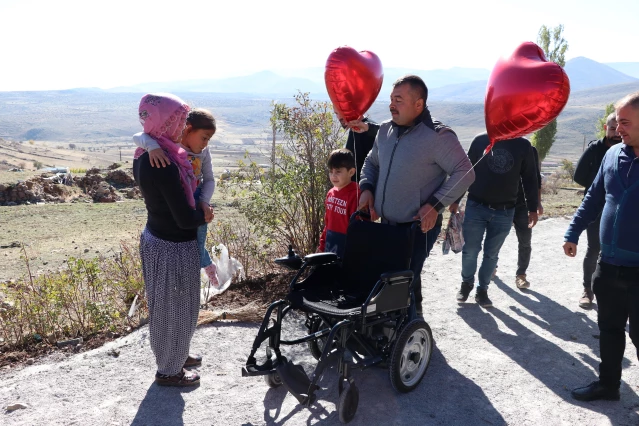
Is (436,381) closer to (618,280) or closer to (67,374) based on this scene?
(618,280)

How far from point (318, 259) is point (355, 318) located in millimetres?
681

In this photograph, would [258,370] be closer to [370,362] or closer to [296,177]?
[370,362]

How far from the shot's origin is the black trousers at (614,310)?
3275 mm

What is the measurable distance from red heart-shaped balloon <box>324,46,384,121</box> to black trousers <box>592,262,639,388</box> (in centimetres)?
236

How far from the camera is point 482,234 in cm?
531

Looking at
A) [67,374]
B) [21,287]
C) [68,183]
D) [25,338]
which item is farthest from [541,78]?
[68,183]

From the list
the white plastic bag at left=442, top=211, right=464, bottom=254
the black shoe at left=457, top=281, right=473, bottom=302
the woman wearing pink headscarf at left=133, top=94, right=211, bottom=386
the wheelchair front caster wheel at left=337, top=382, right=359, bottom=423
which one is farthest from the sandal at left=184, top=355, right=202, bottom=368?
the black shoe at left=457, top=281, right=473, bottom=302

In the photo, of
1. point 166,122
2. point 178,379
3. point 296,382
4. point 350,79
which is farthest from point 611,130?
point 178,379

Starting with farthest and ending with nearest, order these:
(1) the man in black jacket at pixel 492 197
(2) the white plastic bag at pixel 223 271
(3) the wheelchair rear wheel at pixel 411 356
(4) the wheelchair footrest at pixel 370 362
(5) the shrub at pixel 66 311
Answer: (2) the white plastic bag at pixel 223 271, (1) the man in black jacket at pixel 492 197, (5) the shrub at pixel 66 311, (3) the wheelchair rear wheel at pixel 411 356, (4) the wheelchair footrest at pixel 370 362

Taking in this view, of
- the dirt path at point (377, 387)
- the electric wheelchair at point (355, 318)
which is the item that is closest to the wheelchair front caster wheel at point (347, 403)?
the electric wheelchair at point (355, 318)

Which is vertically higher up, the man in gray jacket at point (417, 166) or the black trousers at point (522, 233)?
the man in gray jacket at point (417, 166)

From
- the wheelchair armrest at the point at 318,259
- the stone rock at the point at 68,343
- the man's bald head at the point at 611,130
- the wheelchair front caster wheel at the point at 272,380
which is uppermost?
the man's bald head at the point at 611,130

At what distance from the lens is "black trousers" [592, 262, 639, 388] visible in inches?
129

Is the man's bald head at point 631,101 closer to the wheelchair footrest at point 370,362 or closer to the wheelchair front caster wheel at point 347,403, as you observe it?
the wheelchair footrest at point 370,362
